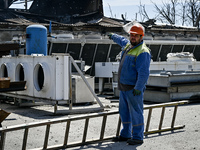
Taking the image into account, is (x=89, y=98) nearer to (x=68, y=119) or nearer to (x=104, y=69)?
(x=104, y=69)

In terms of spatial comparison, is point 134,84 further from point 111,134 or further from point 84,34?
point 84,34

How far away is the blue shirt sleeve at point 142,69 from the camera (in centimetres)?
548

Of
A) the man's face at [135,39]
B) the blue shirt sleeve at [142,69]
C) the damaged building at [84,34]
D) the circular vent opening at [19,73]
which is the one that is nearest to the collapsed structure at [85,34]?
the damaged building at [84,34]

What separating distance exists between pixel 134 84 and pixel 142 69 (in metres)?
0.31

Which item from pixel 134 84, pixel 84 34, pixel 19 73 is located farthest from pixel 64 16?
pixel 134 84

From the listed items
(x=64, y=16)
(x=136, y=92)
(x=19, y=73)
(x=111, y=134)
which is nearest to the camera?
(x=136, y=92)

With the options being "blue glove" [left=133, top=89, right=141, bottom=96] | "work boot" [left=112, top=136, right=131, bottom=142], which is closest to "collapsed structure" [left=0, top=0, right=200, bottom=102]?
"work boot" [left=112, top=136, right=131, bottom=142]

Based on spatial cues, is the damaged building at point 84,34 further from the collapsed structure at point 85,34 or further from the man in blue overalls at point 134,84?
the man in blue overalls at point 134,84

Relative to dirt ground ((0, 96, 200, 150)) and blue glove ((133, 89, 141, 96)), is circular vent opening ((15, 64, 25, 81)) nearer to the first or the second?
dirt ground ((0, 96, 200, 150))

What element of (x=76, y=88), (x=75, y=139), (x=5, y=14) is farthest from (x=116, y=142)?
(x=5, y=14)

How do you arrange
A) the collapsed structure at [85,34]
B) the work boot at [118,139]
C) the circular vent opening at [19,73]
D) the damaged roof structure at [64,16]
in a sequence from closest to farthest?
the work boot at [118,139] < the circular vent opening at [19,73] < the collapsed structure at [85,34] < the damaged roof structure at [64,16]

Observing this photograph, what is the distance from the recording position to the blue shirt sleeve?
548 cm

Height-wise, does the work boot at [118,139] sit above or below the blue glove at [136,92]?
below

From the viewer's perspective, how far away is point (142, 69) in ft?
18.1
